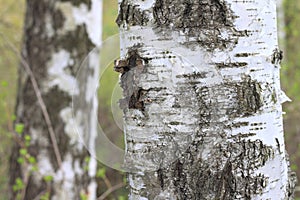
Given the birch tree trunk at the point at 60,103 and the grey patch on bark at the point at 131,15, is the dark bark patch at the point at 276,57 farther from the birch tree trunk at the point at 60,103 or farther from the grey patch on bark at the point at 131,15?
the birch tree trunk at the point at 60,103

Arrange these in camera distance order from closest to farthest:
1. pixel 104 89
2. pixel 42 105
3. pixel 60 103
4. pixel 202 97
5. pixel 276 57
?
pixel 202 97, pixel 276 57, pixel 42 105, pixel 60 103, pixel 104 89

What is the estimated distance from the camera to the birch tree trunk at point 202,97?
3.66 ft

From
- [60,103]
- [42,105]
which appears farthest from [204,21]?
[60,103]

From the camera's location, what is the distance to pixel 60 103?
351cm

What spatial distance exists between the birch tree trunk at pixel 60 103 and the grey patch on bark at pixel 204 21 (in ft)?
7.80

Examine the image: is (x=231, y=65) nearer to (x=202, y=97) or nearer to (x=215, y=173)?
(x=202, y=97)

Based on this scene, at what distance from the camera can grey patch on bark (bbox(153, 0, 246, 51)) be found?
1112mm

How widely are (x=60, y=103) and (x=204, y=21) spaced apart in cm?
252

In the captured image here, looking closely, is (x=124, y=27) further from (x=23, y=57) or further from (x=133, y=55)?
(x=23, y=57)

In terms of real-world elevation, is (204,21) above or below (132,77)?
above

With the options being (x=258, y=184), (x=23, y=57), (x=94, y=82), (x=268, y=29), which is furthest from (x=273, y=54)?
(x=23, y=57)

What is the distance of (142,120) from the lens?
1169 millimetres

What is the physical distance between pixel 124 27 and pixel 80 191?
252cm

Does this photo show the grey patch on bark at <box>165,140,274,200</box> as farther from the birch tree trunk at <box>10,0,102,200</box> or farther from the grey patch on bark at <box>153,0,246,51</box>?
the birch tree trunk at <box>10,0,102,200</box>
